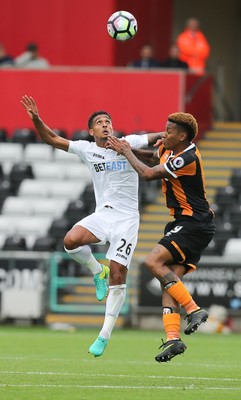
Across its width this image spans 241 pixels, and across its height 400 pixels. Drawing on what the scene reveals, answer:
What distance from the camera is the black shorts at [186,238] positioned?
12.6m

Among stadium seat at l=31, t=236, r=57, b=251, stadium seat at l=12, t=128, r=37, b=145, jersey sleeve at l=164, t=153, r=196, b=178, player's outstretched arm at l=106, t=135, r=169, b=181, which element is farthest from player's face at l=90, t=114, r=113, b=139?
stadium seat at l=12, t=128, r=37, b=145

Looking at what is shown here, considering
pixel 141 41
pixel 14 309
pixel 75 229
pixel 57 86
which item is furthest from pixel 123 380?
pixel 141 41

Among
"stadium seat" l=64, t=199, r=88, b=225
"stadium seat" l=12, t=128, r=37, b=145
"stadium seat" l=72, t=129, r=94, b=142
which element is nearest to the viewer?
"stadium seat" l=64, t=199, r=88, b=225

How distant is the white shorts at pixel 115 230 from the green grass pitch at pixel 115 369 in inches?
47.2

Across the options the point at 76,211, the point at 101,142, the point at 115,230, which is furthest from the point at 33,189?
the point at 115,230

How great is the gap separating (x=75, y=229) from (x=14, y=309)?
8.82 m

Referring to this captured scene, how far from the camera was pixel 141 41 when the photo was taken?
28016mm

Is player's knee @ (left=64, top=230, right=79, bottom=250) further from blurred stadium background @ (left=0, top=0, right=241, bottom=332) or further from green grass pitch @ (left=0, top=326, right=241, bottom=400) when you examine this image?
blurred stadium background @ (left=0, top=0, right=241, bottom=332)

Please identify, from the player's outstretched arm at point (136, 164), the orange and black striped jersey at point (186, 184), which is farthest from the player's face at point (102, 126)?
the orange and black striped jersey at point (186, 184)

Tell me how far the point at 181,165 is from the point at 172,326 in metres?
1.53

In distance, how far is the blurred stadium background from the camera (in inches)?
859

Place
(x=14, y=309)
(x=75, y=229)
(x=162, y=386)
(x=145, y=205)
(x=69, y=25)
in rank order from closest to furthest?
(x=162, y=386), (x=75, y=229), (x=14, y=309), (x=145, y=205), (x=69, y=25)

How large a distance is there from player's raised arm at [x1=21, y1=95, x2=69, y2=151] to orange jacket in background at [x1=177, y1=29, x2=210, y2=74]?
13091 mm

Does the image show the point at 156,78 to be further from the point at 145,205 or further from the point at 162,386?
the point at 162,386
